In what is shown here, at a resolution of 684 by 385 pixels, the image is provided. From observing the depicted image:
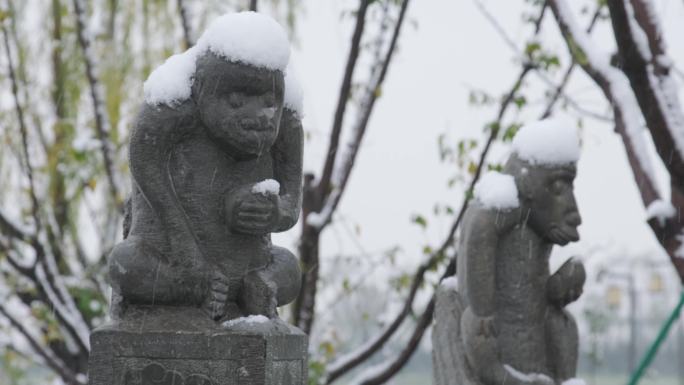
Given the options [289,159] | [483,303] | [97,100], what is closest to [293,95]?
[289,159]

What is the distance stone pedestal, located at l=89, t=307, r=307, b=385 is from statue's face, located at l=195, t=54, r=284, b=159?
2.45ft

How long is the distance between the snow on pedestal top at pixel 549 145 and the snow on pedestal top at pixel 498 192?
0.56ft

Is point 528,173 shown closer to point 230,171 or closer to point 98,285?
point 230,171

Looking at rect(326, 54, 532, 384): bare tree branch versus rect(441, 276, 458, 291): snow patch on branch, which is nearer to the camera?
rect(441, 276, 458, 291): snow patch on branch

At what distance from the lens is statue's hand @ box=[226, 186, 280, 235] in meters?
4.18

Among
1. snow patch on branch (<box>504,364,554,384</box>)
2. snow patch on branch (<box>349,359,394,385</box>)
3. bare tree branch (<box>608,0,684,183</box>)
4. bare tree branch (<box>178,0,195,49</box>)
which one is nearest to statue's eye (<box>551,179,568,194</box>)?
bare tree branch (<box>608,0,684,183</box>)

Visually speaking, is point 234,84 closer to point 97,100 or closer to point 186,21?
Result: point 186,21

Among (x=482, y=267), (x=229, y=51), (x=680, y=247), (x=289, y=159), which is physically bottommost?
(x=482, y=267)

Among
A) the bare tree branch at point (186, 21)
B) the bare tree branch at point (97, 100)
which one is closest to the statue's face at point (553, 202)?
the bare tree branch at point (186, 21)

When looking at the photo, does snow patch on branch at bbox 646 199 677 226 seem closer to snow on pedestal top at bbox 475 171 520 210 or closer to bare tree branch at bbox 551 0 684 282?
bare tree branch at bbox 551 0 684 282

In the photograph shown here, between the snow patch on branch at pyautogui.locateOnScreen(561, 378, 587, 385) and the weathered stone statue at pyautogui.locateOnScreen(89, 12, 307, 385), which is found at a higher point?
the weathered stone statue at pyautogui.locateOnScreen(89, 12, 307, 385)

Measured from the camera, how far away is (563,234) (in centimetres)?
578

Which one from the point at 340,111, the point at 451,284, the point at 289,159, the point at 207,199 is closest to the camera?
the point at 207,199

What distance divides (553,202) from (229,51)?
2396 mm
